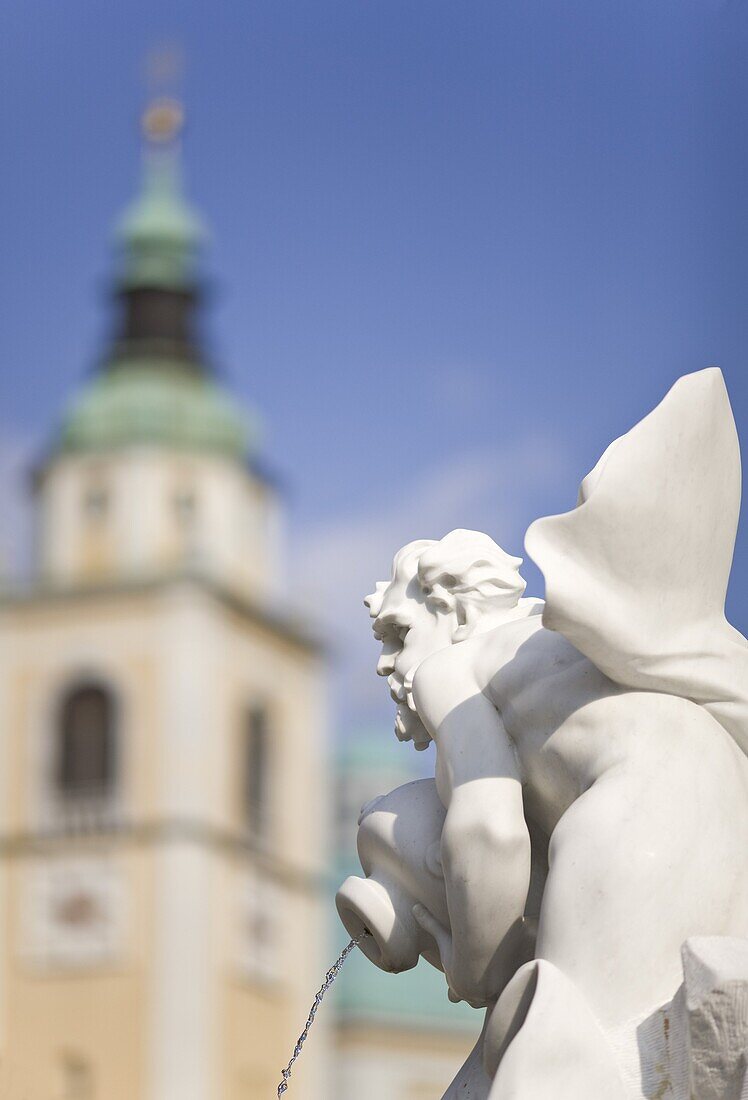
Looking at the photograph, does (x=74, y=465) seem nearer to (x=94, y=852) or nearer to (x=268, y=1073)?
(x=94, y=852)

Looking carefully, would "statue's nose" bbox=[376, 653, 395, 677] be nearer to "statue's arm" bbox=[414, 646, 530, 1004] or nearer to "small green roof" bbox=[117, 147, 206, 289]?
"statue's arm" bbox=[414, 646, 530, 1004]

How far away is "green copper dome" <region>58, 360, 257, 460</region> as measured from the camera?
124ft

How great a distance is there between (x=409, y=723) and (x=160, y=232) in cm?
3755

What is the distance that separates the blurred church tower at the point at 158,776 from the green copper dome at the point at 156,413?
0.15 ft

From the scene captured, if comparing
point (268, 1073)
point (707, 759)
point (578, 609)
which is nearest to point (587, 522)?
point (578, 609)

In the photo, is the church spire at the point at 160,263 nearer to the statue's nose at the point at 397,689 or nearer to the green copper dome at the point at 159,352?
the green copper dome at the point at 159,352

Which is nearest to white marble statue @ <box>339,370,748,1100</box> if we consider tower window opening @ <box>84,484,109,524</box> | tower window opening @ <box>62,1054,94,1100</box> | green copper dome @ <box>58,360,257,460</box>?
tower window opening @ <box>62,1054,94,1100</box>

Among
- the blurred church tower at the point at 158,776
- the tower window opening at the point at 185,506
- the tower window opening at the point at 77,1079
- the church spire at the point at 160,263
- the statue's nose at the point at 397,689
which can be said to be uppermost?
the church spire at the point at 160,263

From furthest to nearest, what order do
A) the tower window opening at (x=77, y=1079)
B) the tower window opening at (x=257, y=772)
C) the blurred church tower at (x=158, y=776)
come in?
the tower window opening at (x=257, y=772) → the blurred church tower at (x=158, y=776) → the tower window opening at (x=77, y=1079)

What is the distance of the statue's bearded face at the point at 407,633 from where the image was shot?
2688 millimetres

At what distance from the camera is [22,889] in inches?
1368

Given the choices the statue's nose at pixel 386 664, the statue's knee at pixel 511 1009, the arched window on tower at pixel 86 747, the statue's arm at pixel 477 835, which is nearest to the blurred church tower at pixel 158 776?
the arched window on tower at pixel 86 747

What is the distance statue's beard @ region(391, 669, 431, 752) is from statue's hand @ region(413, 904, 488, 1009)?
0.18 meters

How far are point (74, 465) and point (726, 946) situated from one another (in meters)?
36.0
